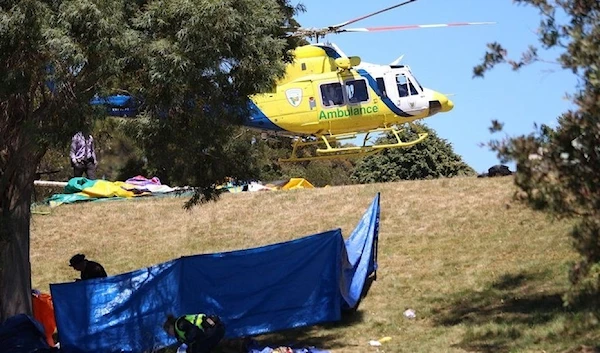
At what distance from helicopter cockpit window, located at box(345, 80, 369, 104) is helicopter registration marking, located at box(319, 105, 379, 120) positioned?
210mm

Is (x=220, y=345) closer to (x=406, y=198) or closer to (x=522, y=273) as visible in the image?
(x=522, y=273)

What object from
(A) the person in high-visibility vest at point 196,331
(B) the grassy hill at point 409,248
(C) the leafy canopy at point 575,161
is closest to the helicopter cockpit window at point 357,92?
(B) the grassy hill at point 409,248

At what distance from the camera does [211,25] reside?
984 centimetres

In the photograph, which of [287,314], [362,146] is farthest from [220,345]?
[362,146]

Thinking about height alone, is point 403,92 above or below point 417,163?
above

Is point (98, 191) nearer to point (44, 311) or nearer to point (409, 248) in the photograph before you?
point (409, 248)

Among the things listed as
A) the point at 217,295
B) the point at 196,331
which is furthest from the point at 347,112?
the point at 196,331

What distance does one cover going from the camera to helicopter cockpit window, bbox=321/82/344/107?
23.1 meters

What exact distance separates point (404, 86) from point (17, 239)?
13842 millimetres

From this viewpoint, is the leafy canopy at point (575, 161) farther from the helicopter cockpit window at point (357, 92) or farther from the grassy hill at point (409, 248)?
the helicopter cockpit window at point (357, 92)

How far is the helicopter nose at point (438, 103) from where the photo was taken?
2408 cm

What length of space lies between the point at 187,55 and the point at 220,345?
4378 millimetres

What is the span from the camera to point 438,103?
2416 cm

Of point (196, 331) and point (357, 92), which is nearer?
point (196, 331)
